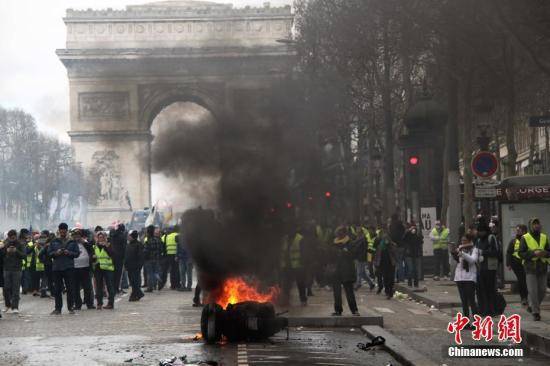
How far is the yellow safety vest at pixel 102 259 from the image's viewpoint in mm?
29703

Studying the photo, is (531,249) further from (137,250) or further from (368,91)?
(368,91)

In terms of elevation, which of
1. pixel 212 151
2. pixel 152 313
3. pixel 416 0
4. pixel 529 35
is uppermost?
pixel 416 0

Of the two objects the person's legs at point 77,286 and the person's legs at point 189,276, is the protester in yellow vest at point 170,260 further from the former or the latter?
the person's legs at point 77,286

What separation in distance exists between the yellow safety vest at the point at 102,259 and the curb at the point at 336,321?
8337 mm

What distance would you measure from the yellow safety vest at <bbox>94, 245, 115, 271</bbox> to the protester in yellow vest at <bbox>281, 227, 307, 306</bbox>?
481 cm

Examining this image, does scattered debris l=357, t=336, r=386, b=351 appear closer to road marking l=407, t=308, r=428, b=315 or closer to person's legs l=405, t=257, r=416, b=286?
road marking l=407, t=308, r=428, b=315

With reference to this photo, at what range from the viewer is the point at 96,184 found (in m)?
78.6

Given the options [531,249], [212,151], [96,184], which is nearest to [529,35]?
[531,249]

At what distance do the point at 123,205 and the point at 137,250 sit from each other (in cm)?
5794

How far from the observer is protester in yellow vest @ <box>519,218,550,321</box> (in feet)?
70.7

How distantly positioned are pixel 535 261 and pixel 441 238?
50.4ft

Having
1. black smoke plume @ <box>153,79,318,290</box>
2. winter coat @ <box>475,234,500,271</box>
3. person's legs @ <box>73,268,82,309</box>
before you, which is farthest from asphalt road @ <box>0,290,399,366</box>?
winter coat @ <box>475,234,500,271</box>

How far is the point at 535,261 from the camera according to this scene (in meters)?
21.8

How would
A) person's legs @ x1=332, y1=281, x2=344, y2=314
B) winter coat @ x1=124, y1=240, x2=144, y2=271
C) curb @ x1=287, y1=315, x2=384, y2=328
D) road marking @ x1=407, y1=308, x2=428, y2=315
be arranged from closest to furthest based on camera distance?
curb @ x1=287, y1=315, x2=384, y2=328
person's legs @ x1=332, y1=281, x2=344, y2=314
road marking @ x1=407, y1=308, x2=428, y2=315
winter coat @ x1=124, y1=240, x2=144, y2=271
